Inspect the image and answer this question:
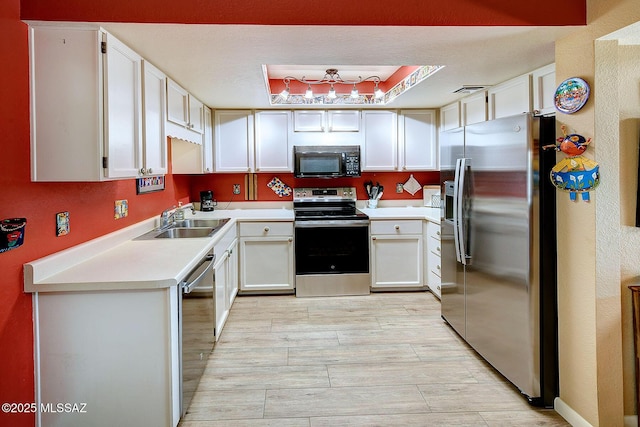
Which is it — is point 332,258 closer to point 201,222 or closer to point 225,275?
point 225,275

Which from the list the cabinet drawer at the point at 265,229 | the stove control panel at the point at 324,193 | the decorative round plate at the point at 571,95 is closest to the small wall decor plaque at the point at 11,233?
the cabinet drawer at the point at 265,229

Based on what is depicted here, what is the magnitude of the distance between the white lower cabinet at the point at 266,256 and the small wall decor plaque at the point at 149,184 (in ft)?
3.06

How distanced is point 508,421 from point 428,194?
314cm

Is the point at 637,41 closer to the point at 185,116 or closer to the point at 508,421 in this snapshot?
the point at 508,421

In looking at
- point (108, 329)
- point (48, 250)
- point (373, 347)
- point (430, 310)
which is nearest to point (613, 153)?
point (373, 347)

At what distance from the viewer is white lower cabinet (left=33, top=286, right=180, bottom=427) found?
1861 millimetres

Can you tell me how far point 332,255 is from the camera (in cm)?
430

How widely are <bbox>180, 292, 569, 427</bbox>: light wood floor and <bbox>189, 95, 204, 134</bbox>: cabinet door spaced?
180cm

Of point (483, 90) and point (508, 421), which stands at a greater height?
point (483, 90)

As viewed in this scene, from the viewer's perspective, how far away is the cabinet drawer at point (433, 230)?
4.02 metres

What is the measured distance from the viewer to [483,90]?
3.54m

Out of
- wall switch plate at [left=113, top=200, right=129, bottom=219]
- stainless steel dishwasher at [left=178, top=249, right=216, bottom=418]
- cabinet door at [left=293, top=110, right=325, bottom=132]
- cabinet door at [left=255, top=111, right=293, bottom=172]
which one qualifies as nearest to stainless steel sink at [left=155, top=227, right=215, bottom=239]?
wall switch plate at [left=113, top=200, right=129, bottom=219]

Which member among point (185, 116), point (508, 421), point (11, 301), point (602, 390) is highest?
point (185, 116)

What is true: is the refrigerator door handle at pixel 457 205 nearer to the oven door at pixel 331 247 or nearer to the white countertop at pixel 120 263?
the oven door at pixel 331 247
